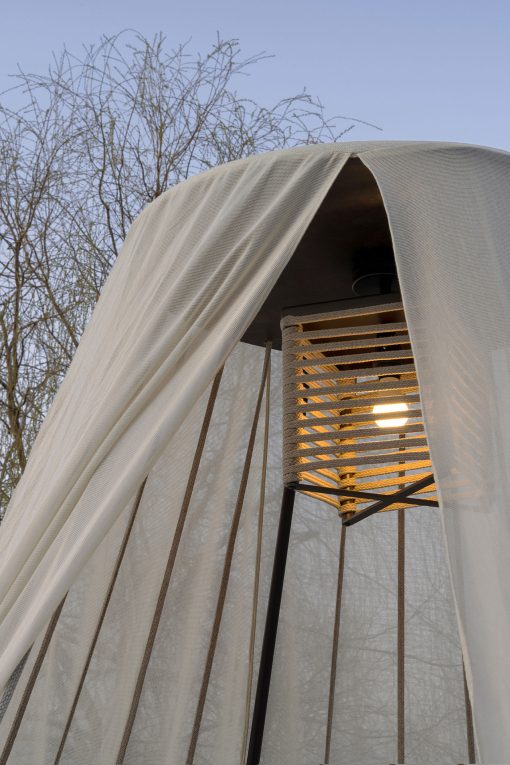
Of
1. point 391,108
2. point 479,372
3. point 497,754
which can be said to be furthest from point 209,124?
point 497,754

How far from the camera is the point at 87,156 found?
3924mm

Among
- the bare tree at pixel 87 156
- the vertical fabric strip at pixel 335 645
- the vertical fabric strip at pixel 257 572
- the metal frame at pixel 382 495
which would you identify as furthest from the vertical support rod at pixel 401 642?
the bare tree at pixel 87 156

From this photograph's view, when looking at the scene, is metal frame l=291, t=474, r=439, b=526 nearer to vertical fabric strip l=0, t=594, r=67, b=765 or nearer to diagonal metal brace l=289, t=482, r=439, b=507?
diagonal metal brace l=289, t=482, r=439, b=507

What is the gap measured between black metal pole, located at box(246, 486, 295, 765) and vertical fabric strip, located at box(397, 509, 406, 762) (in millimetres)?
597

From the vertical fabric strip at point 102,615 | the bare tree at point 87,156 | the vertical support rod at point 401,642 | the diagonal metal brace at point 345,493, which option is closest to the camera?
the diagonal metal brace at point 345,493

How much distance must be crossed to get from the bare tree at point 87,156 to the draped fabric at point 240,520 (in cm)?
115

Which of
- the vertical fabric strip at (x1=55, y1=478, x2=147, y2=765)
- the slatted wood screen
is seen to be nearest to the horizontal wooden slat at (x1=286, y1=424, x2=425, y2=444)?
the slatted wood screen

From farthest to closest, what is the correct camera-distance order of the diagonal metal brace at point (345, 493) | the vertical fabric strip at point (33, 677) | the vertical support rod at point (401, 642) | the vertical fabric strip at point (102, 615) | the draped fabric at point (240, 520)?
the vertical support rod at point (401, 642) → the vertical fabric strip at point (102, 615) → the vertical fabric strip at point (33, 677) → the diagonal metal brace at point (345, 493) → the draped fabric at point (240, 520)

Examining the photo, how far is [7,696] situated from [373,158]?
122 cm

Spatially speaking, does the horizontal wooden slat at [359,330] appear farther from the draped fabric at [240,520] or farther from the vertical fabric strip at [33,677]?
the vertical fabric strip at [33,677]

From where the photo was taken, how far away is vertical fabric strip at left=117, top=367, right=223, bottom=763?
2896 millimetres

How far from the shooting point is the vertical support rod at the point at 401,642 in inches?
122

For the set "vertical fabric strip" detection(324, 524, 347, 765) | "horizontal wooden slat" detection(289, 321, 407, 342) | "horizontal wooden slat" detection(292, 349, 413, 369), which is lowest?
"vertical fabric strip" detection(324, 524, 347, 765)

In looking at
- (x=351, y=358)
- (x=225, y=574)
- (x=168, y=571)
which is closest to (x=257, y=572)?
(x=225, y=574)
